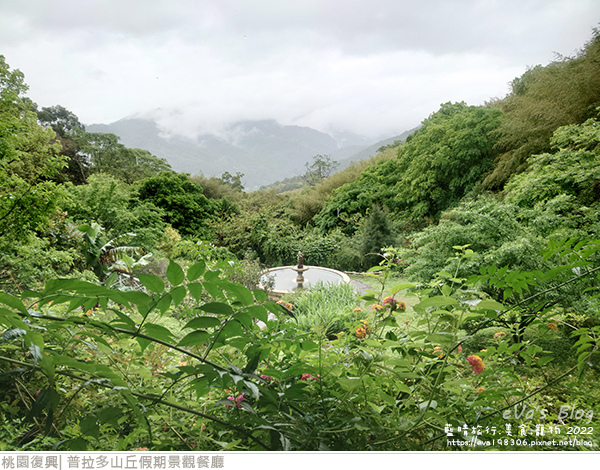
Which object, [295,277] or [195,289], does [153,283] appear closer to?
[195,289]

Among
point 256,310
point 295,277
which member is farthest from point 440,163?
point 256,310

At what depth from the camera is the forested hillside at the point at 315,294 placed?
1.27 feet

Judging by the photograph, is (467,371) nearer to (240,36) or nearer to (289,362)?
(289,362)

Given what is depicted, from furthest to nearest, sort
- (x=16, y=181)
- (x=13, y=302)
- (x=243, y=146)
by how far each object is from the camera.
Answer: (x=243, y=146) < (x=16, y=181) < (x=13, y=302)

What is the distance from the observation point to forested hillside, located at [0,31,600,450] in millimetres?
386

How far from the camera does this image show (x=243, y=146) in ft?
6.07

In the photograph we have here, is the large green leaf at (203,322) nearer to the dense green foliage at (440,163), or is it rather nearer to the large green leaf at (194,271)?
the large green leaf at (194,271)

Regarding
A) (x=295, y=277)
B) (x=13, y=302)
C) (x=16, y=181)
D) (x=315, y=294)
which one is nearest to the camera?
(x=13, y=302)

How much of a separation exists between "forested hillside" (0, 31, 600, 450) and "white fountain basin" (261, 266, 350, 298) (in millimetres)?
225

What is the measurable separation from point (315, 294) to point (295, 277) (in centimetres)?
112

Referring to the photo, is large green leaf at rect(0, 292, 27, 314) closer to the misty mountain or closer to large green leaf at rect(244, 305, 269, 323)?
large green leaf at rect(244, 305, 269, 323)

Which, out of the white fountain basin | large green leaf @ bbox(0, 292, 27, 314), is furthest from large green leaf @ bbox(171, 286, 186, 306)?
the white fountain basin

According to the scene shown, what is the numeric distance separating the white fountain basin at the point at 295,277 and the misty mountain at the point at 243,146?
4.90ft

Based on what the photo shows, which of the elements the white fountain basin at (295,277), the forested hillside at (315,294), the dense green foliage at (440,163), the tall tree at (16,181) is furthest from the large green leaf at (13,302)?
the white fountain basin at (295,277)
